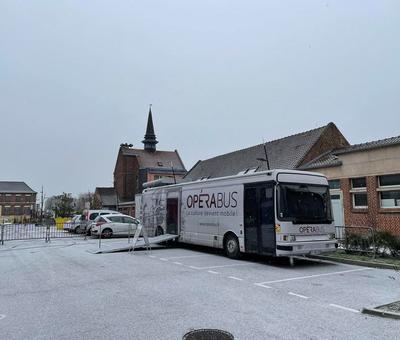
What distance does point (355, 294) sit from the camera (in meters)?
7.96

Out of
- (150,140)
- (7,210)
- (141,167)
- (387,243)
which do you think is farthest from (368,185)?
(7,210)

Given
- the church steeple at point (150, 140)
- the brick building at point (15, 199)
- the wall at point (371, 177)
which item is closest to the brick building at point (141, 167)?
the church steeple at point (150, 140)

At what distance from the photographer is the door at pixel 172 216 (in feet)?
58.7

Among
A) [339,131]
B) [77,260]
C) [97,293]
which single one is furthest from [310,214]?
[339,131]

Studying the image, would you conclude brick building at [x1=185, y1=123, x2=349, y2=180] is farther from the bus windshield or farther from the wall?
the bus windshield

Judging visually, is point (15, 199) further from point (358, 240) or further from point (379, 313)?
point (379, 313)

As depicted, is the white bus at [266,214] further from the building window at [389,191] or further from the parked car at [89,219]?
the parked car at [89,219]

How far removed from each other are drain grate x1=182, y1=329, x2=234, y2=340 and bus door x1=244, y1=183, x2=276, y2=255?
6591mm

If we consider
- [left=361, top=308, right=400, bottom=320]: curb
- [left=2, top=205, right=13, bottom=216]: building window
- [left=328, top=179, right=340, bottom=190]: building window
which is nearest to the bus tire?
[left=361, top=308, right=400, bottom=320]: curb

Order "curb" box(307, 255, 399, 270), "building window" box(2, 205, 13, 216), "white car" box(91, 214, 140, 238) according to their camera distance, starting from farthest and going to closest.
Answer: "building window" box(2, 205, 13, 216) < "white car" box(91, 214, 140, 238) < "curb" box(307, 255, 399, 270)

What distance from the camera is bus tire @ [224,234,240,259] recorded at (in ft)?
44.5

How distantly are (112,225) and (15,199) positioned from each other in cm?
10856

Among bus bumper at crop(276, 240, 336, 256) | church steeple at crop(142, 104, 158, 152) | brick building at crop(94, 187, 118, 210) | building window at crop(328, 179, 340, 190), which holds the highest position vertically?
church steeple at crop(142, 104, 158, 152)

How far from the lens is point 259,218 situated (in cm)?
1247
